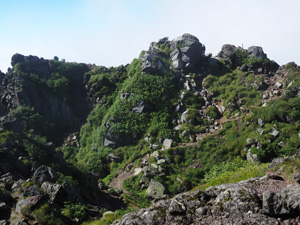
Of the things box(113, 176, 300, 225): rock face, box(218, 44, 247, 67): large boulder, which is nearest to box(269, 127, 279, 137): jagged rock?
box(113, 176, 300, 225): rock face

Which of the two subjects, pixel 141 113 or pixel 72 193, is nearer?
pixel 72 193

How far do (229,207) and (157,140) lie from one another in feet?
105

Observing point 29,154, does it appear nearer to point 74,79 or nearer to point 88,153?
point 88,153

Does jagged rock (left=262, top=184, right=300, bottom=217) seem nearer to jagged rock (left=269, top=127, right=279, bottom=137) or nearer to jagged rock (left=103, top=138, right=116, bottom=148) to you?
jagged rock (left=269, top=127, right=279, bottom=137)

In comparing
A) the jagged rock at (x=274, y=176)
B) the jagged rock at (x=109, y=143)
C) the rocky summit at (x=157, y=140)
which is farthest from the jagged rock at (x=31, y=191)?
the jagged rock at (x=109, y=143)

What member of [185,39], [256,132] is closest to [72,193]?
[256,132]

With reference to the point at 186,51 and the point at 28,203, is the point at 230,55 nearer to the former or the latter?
the point at 186,51

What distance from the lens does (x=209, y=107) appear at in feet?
137

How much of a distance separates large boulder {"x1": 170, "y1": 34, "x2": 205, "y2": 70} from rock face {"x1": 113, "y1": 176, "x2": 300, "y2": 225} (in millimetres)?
47769

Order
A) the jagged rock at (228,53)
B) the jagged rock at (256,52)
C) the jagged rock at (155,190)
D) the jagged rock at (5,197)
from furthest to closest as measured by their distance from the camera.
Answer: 1. the jagged rock at (228,53)
2. the jagged rock at (256,52)
3. the jagged rock at (155,190)
4. the jagged rock at (5,197)

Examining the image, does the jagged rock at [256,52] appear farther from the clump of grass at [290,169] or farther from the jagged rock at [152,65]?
the clump of grass at [290,169]

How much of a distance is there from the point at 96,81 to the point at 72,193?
47.5m

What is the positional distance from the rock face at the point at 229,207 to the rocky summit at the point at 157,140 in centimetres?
3

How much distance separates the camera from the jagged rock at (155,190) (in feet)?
87.5
